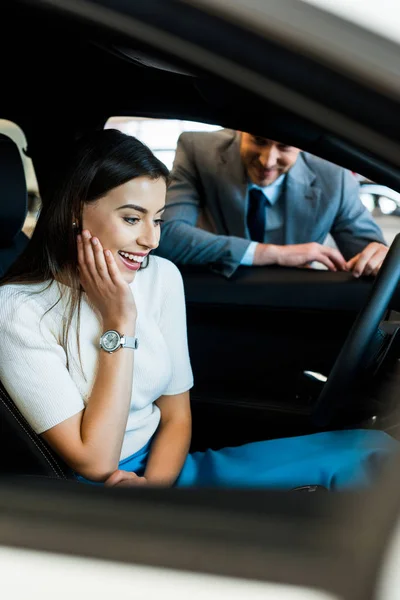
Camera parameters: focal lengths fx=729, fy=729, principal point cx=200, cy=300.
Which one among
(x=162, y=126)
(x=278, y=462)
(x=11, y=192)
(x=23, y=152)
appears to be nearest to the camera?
(x=278, y=462)

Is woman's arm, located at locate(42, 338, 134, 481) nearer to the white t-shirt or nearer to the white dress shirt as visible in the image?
the white t-shirt

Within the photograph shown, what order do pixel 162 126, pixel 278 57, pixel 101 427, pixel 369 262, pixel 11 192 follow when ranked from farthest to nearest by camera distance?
pixel 162 126, pixel 369 262, pixel 11 192, pixel 101 427, pixel 278 57

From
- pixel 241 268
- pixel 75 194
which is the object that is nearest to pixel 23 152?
pixel 241 268

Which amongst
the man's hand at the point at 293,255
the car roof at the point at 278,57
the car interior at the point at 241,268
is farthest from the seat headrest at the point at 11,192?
the car roof at the point at 278,57

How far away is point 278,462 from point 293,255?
0.94m

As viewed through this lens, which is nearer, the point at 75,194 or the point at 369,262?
the point at 75,194

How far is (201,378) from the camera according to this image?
2098mm

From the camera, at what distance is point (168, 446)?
135 centimetres

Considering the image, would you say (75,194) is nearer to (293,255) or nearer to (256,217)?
(293,255)

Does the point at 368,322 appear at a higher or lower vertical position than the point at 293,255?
higher

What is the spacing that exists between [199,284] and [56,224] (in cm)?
89

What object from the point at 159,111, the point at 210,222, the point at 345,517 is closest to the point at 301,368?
the point at 210,222

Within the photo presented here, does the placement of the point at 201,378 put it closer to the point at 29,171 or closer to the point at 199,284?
the point at 199,284

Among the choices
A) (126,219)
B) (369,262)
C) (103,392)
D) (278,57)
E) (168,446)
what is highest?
(278,57)
